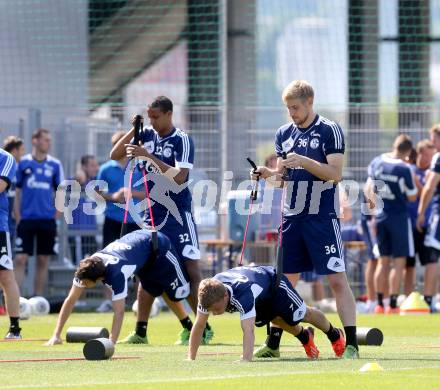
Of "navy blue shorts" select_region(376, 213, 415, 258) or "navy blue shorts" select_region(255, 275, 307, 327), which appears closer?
"navy blue shorts" select_region(255, 275, 307, 327)

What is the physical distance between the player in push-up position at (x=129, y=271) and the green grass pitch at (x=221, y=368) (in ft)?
1.34

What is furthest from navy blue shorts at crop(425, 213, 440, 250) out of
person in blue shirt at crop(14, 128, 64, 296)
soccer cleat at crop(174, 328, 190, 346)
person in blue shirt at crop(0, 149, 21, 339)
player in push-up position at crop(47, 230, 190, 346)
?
person in blue shirt at crop(0, 149, 21, 339)

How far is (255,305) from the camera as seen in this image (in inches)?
397

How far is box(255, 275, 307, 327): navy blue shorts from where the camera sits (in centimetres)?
1019

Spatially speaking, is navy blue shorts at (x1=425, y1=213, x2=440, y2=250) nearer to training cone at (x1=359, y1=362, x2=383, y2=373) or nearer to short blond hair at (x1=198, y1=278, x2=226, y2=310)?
short blond hair at (x1=198, y1=278, x2=226, y2=310)

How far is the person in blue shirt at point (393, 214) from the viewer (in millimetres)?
17906

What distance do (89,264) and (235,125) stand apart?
9.20 m

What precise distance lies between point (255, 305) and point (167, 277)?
7.22 ft

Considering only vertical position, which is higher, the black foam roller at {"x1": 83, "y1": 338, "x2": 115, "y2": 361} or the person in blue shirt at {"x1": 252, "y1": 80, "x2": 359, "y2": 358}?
the person in blue shirt at {"x1": 252, "y1": 80, "x2": 359, "y2": 358}

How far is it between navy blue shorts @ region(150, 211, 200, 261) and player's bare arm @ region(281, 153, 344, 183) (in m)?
2.34

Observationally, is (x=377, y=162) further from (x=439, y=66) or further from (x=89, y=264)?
(x=439, y=66)

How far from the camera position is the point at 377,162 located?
18109 mm

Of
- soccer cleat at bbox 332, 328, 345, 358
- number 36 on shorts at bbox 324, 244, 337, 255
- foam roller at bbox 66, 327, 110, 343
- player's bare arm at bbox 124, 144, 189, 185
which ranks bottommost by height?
foam roller at bbox 66, 327, 110, 343

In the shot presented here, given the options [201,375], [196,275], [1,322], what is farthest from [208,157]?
[201,375]
